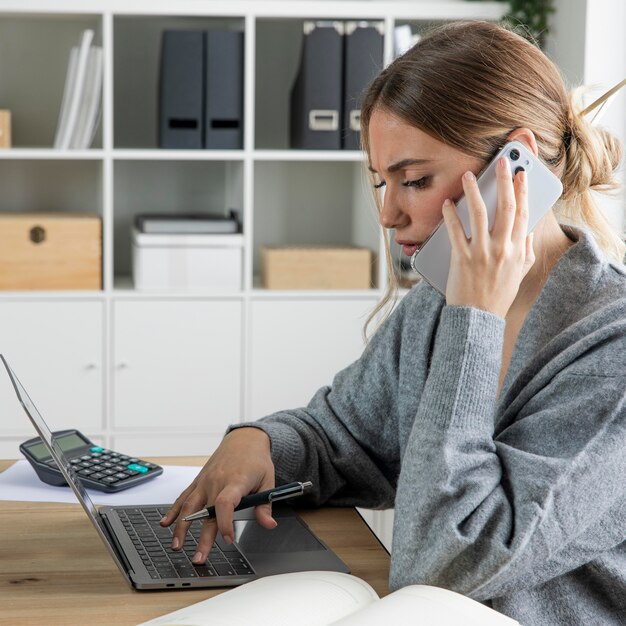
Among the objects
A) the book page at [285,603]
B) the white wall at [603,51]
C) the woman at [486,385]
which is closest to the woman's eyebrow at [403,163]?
the woman at [486,385]

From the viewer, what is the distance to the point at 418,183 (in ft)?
3.71

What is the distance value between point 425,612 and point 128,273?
8.09ft

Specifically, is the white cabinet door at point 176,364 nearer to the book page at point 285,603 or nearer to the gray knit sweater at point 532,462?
the gray knit sweater at point 532,462

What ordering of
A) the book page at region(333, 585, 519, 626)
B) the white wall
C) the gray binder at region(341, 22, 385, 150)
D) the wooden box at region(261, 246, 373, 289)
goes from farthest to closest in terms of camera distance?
the wooden box at region(261, 246, 373, 289) → the gray binder at region(341, 22, 385, 150) → the white wall → the book page at region(333, 585, 519, 626)

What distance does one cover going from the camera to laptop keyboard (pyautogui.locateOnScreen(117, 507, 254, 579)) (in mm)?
986

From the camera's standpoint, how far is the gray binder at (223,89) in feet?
8.86

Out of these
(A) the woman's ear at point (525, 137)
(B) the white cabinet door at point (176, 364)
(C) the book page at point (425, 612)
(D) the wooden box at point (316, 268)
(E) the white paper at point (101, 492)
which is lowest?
(B) the white cabinet door at point (176, 364)

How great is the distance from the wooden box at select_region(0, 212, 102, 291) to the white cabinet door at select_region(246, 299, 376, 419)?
470mm

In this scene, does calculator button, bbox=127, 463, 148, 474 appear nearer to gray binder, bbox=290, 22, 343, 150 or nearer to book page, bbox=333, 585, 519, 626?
book page, bbox=333, 585, 519, 626

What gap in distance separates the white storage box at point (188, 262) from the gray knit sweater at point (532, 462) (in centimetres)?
171

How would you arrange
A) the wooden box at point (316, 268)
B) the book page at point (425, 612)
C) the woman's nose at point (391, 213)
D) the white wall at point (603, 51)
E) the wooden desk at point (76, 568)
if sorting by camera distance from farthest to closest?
the wooden box at point (316, 268) < the white wall at point (603, 51) < the woman's nose at point (391, 213) < the wooden desk at point (76, 568) < the book page at point (425, 612)

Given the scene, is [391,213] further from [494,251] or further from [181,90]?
[181,90]

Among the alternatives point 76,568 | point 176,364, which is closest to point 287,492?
point 76,568

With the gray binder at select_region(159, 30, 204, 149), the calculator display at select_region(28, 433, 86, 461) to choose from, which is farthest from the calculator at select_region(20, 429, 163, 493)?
the gray binder at select_region(159, 30, 204, 149)
